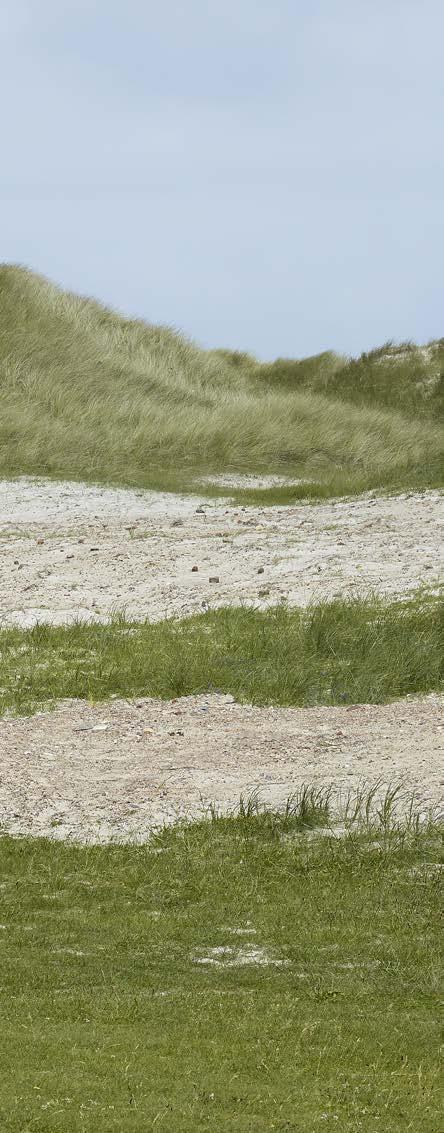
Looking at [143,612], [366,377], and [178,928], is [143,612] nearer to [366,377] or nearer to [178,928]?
[178,928]

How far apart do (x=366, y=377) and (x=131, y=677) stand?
32619 millimetres

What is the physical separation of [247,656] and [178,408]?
2241cm

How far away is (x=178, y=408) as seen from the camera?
111 feet

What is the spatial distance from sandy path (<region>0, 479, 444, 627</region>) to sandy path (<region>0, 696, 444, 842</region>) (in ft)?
12.5

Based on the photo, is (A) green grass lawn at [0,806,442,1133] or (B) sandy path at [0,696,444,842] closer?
(A) green grass lawn at [0,806,442,1133]

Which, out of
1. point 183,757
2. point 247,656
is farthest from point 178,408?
point 183,757

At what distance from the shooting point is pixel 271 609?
13.7 m

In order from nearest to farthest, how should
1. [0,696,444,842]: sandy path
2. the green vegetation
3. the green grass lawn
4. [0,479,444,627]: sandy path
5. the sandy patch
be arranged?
the green grass lawn < [0,696,444,842]: sandy path < the green vegetation < [0,479,444,627]: sandy path < the sandy patch

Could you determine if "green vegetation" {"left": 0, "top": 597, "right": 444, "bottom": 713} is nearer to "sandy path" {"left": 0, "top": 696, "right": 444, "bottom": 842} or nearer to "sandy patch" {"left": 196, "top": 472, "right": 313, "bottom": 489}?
"sandy path" {"left": 0, "top": 696, "right": 444, "bottom": 842}

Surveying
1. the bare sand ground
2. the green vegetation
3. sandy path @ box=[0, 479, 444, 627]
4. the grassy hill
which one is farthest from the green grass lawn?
the grassy hill

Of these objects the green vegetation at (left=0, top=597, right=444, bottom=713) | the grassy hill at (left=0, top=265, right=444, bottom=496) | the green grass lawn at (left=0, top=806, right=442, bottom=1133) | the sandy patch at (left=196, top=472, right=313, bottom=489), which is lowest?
the green grass lawn at (left=0, top=806, right=442, bottom=1133)

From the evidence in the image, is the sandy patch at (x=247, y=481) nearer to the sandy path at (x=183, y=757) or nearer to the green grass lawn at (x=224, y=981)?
the sandy path at (x=183, y=757)

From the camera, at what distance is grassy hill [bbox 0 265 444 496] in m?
29.0

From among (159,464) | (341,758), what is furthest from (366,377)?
(341,758)
